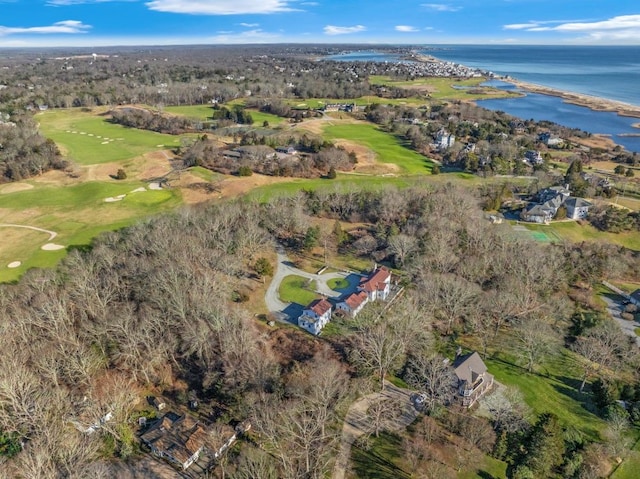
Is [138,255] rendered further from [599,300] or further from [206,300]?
[599,300]

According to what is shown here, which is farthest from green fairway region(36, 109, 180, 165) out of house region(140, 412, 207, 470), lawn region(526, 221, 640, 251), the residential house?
lawn region(526, 221, 640, 251)

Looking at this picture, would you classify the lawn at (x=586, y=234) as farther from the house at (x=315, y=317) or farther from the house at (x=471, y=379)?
the house at (x=315, y=317)

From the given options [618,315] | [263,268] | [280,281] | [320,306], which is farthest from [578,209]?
[263,268]

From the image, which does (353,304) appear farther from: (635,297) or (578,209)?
(578,209)

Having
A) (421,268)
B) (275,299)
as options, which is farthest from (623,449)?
(275,299)

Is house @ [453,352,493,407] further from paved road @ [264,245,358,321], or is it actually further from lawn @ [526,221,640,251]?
lawn @ [526,221,640,251]

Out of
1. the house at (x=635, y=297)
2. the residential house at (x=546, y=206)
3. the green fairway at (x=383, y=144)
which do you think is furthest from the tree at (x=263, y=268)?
the green fairway at (x=383, y=144)
